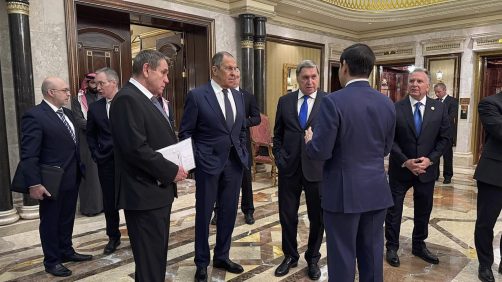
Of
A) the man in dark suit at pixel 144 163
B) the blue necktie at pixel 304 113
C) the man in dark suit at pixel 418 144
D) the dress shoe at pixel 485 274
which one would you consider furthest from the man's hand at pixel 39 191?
the dress shoe at pixel 485 274

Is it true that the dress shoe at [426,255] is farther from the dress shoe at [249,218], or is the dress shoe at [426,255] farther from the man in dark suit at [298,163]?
the dress shoe at [249,218]

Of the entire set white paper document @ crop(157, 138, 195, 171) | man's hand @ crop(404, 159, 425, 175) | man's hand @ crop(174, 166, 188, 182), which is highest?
white paper document @ crop(157, 138, 195, 171)

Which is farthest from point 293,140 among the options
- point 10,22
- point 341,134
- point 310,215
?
point 10,22

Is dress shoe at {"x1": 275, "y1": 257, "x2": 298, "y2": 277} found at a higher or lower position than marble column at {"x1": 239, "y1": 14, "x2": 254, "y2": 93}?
lower

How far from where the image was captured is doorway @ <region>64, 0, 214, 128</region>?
4.60 metres

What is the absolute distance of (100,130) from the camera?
3080 millimetres

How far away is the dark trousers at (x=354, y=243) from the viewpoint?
74.4 inches

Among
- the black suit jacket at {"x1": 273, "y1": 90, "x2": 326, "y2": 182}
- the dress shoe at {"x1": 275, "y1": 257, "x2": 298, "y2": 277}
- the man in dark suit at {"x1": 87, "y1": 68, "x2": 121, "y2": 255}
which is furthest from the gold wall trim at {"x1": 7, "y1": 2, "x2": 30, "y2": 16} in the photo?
the dress shoe at {"x1": 275, "y1": 257, "x2": 298, "y2": 277}

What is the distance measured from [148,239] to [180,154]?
483 millimetres

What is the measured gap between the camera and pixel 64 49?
14.4 feet

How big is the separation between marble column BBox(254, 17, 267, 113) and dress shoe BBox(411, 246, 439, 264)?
4.03 meters

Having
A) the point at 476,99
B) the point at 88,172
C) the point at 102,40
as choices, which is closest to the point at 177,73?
the point at 102,40

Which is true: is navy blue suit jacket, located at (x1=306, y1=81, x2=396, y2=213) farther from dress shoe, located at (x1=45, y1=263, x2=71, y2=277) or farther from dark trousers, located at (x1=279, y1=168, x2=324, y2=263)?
dress shoe, located at (x1=45, y1=263, x2=71, y2=277)

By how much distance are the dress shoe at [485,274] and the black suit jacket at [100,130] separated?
3.07 metres
